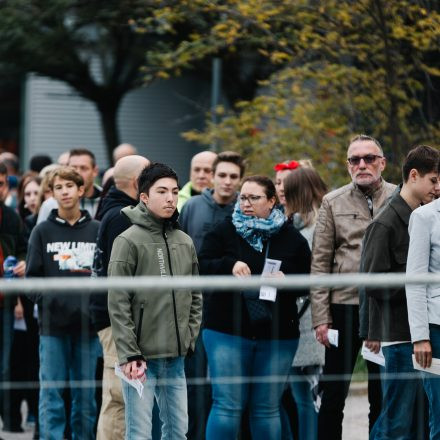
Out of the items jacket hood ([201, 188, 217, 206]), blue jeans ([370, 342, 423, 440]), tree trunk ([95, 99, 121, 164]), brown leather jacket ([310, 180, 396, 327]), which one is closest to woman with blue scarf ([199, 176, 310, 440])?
brown leather jacket ([310, 180, 396, 327])

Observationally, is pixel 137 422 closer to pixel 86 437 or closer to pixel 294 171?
pixel 86 437

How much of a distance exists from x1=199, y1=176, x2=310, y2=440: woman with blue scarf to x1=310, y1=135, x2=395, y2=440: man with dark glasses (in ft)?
0.45

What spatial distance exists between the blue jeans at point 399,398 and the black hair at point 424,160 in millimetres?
959

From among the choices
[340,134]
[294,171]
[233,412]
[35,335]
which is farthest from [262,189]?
[340,134]

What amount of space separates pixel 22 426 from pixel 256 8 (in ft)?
14.6

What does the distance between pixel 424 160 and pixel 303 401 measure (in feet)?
6.86

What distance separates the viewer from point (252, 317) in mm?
6844

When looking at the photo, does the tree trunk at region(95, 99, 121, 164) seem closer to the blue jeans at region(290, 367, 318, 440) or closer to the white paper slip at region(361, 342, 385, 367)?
the blue jeans at region(290, 367, 318, 440)

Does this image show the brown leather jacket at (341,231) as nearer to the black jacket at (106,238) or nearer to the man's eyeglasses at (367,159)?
the man's eyeglasses at (367,159)

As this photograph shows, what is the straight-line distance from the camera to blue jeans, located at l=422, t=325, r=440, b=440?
5.86 meters

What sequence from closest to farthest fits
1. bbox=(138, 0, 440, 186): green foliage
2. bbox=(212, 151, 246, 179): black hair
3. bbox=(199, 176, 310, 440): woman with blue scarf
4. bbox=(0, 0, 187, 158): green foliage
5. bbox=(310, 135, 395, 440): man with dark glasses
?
1. bbox=(199, 176, 310, 440): woman with blue scarf
2. bbox=(310, 135, 395, 440): man with dark glasses
3. bbox=(212, 151, 246, 179): black hair
4. bbox=(138, 0, 440, 186): green foliage
5. bbox=(0, 0, 187, 158): green foliage

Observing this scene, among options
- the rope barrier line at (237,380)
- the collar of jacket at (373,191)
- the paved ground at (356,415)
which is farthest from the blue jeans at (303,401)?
the collar of jacket at (373,191)

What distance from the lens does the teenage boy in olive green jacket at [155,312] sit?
610cm

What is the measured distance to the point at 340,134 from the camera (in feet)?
39.2
